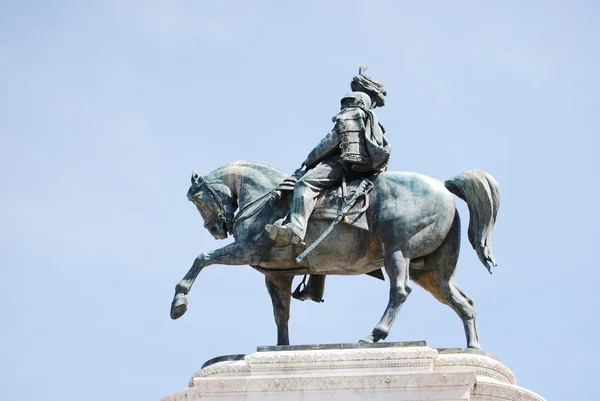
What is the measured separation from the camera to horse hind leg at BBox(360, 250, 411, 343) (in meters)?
26.2

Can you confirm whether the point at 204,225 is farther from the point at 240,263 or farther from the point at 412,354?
the point at 412,354

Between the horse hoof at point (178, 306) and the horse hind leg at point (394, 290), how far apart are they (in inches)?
115

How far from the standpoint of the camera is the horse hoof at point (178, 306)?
2677 cm

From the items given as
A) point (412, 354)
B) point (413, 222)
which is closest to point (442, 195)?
point (413, 222)

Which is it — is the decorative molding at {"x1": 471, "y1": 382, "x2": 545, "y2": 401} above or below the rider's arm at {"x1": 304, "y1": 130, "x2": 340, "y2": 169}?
below

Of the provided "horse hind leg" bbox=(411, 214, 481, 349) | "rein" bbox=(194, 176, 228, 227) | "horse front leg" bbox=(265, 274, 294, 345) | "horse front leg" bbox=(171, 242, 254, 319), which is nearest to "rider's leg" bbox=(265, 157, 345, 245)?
"horse front leg" bbox=(171, 242, 254, 319)

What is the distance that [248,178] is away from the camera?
27.9 metres

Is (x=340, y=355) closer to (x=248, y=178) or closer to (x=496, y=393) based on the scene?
(x=496, y=393)

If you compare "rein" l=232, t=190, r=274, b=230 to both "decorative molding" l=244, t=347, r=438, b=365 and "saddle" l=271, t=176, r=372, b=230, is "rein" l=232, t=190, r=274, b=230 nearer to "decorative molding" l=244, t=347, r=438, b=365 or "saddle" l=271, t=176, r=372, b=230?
"saddle" l=271, t=176, r=372, b=230

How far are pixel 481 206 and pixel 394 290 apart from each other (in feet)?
6.67

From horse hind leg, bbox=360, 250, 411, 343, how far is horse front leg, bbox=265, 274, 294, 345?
188 cm

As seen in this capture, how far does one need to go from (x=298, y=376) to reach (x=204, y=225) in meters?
3.87

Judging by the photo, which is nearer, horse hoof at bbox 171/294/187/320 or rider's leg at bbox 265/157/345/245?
rider's leg at bbox 265/157/345/245

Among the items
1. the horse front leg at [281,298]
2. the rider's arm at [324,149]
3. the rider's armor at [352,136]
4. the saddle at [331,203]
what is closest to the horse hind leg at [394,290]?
the saddle at [331,203]
